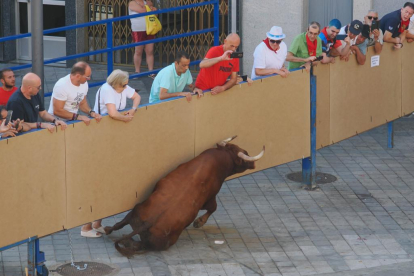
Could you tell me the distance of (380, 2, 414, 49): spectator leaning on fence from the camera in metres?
13.9

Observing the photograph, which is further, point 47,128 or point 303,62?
point 303,62

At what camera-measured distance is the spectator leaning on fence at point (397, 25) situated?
45.6 ft

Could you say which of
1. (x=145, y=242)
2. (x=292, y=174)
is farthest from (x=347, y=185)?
(x=145, y=242)

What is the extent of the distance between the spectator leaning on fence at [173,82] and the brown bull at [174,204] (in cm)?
76

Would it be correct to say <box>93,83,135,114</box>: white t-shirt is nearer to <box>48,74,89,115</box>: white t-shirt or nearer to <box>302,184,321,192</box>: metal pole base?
<box>48,74,89,115</box>: white t-shirt

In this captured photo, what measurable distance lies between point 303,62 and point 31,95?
420 cm

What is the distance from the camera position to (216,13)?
15320 mm

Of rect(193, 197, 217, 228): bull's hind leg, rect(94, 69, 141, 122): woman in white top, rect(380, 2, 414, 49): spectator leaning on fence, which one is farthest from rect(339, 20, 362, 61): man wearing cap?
rect(94, 69, 141, 122): woman in white top

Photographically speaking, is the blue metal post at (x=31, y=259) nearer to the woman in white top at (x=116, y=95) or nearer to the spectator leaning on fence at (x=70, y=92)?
the spectator leaning on fence at (x=70, y=92)

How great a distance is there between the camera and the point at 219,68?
37.1 feet

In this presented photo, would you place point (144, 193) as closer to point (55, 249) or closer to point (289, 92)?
point (55, 249)

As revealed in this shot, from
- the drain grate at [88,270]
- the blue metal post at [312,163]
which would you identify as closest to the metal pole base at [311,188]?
the blue metal post at [312,163]

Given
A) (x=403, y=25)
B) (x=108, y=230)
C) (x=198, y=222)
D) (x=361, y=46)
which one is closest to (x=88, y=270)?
(x=108, y=230)

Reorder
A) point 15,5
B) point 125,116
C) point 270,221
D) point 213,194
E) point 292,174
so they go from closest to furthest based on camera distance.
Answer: point 125,116 < point 213,194 < point 270,221 < point 292,174 < point 15,5
